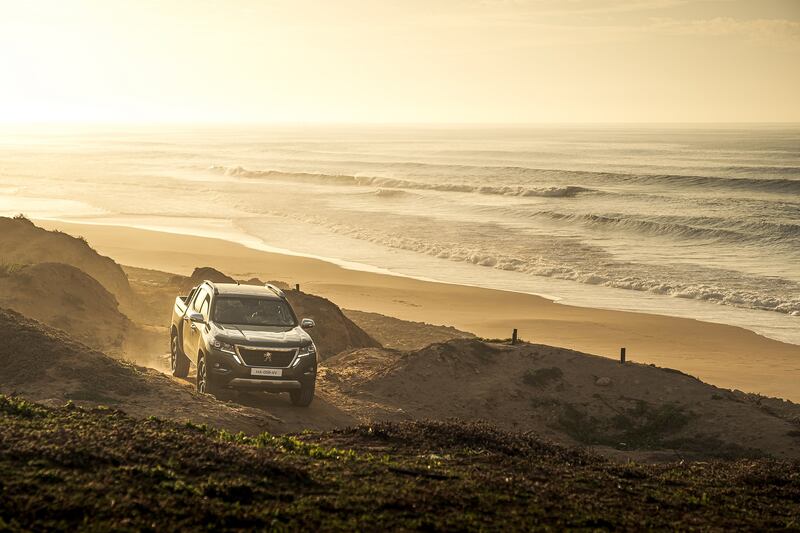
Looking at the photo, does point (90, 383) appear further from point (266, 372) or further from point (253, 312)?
point (253, 312)

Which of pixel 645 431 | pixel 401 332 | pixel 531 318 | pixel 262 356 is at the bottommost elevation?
pixel 531 318

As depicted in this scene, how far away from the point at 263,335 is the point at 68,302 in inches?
342

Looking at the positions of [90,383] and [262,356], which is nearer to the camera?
[90,383]

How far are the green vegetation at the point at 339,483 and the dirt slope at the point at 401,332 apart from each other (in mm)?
11364

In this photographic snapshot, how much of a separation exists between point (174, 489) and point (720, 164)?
347ft

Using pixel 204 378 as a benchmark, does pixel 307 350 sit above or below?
above

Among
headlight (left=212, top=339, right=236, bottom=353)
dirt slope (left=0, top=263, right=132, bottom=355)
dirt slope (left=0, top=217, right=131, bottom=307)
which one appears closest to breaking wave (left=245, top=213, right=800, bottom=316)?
dirt slope (left=0, top=217, right=131, bottom=307)

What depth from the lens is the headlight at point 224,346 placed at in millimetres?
16500

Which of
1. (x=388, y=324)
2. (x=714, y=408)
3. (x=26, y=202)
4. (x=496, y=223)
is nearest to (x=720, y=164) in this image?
(x=496, y=223)

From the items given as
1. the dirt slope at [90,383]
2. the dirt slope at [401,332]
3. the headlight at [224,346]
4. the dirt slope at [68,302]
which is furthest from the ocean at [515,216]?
the dirt slope at [90,383]

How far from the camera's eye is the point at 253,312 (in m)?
17.8

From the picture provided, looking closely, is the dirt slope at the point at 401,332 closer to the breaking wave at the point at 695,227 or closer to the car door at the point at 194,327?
the car door at the point at 194,327

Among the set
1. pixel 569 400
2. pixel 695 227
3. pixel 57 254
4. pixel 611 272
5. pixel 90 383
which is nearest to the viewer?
pixel 90 383

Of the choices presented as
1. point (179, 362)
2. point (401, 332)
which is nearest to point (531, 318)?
point (401, 332)
